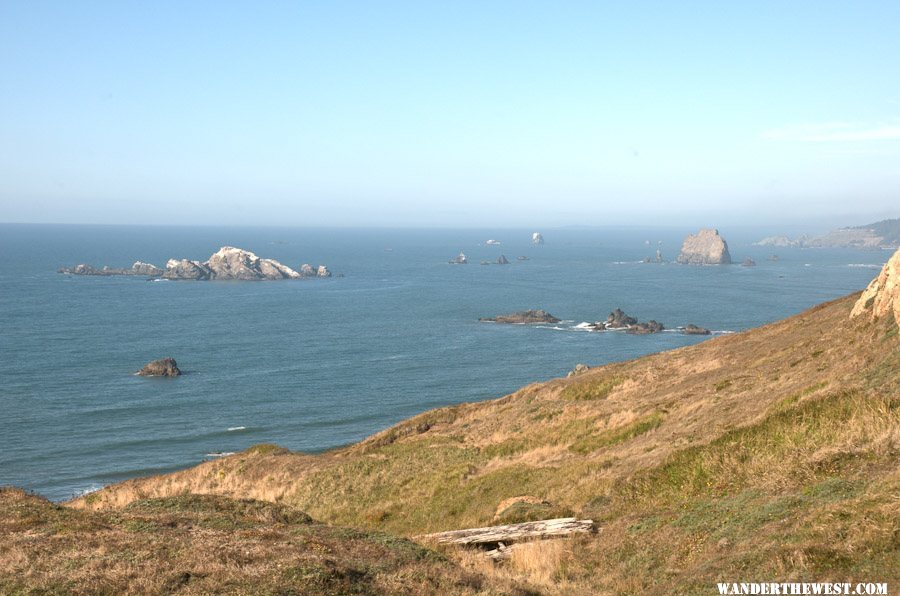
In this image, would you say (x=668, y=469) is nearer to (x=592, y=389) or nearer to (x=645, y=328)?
(x=592, y=389)

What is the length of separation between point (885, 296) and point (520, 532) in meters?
21.1

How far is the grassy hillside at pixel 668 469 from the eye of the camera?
42.7 ft

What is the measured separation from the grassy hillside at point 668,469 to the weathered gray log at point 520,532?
24.4 inches

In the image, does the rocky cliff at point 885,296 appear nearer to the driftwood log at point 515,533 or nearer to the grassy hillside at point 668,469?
the grassy hillside at point 668,469

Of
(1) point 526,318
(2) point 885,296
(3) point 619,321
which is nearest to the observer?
(2) point 885,296

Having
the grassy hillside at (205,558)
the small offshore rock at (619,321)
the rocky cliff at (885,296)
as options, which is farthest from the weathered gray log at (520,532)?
the small offshore rock at (619,321)

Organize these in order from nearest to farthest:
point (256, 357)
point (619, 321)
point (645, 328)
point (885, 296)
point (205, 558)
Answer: point (205, 558), point (885, 296), point (256, 357), point (645, 328), point (619, 321)

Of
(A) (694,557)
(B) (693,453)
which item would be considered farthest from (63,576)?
(B) (693,453)

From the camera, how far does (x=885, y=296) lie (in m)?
30.4

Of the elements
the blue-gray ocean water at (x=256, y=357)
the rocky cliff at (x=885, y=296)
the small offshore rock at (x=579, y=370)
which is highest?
the rocky cliff at (x=885, y=296)

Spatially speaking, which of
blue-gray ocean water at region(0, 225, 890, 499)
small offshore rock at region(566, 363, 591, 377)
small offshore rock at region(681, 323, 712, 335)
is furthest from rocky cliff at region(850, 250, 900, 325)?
small offshore rock at region(681, 323, 712, 335)

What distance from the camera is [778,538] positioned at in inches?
503

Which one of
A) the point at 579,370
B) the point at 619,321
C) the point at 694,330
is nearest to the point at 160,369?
the point at 579,370

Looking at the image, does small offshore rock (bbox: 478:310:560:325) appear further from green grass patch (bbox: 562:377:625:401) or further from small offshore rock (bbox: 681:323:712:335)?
green grass patch (bbox: 562:377:625:401)
